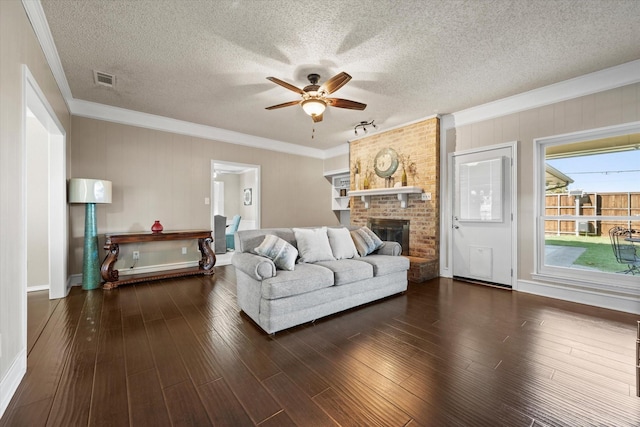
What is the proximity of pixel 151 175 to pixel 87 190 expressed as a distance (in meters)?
1.02

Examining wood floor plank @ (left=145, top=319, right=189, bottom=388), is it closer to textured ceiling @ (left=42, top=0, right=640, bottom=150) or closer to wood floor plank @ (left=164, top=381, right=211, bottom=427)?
wood floor plank @ (left=164, top=381, right=211, bottom=427)

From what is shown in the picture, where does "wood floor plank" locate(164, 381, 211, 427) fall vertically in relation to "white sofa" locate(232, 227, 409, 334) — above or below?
below

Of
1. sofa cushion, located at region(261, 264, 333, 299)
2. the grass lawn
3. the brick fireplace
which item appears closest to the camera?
sofa cushion, located at region(261, 264, 333, 299)

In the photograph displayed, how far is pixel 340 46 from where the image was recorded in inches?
98.7

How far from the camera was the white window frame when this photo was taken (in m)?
2.91

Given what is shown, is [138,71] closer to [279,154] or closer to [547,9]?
[279,154]

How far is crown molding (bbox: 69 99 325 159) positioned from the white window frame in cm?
438

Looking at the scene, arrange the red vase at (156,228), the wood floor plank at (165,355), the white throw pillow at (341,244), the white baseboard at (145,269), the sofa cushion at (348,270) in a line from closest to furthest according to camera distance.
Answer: the wood floor plank at (165,355)
the sofa cushion at (348,270)
the white throw pillow at (341,244)
the white baseboard at (145,269)
the red vase at (156,228)

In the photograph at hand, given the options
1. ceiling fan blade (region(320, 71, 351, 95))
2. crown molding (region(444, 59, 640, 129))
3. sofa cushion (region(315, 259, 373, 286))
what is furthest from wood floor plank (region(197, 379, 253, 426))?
crown molding (region(444, 59, 640, 129))

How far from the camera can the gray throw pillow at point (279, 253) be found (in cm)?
259

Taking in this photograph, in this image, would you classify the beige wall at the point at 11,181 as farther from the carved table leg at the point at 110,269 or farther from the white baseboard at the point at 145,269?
the white baseboard at the point at 145,269

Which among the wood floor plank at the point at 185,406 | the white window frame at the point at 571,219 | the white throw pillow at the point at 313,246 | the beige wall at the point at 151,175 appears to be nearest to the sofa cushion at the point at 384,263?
the white throw pillow at the point at 313,246

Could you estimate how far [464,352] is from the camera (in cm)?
201

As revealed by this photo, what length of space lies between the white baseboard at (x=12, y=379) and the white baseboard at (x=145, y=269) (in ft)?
8.05
